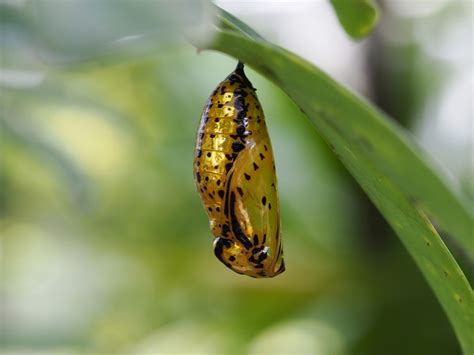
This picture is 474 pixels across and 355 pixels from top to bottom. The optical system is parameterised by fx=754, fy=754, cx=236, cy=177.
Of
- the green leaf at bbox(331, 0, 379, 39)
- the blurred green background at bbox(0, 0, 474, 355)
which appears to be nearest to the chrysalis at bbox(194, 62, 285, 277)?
the green leaf at bbox(331, 0, 379, 39)

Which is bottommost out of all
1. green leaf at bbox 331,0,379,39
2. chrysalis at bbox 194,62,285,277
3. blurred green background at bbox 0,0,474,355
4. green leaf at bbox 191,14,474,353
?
green leaf at bbox 191,14,474,353

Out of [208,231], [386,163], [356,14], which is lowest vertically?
[386,163]

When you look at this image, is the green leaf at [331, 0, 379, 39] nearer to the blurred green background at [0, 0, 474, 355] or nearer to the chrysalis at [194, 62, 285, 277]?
the chrysalis at [194, 62, 285, 277]

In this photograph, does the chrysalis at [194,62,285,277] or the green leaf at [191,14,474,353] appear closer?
the green leaf at [191,14,474,353]

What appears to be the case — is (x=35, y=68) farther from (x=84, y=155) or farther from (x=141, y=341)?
(x=84, y=155)

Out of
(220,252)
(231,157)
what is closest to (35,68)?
(231,157)

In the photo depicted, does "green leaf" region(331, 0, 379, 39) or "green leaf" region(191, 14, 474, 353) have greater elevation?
"green leaf" region(331, 0, 379, 39)

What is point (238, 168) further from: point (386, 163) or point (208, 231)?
point (208, 231)

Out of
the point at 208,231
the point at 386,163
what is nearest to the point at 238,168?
the point at 386,163
